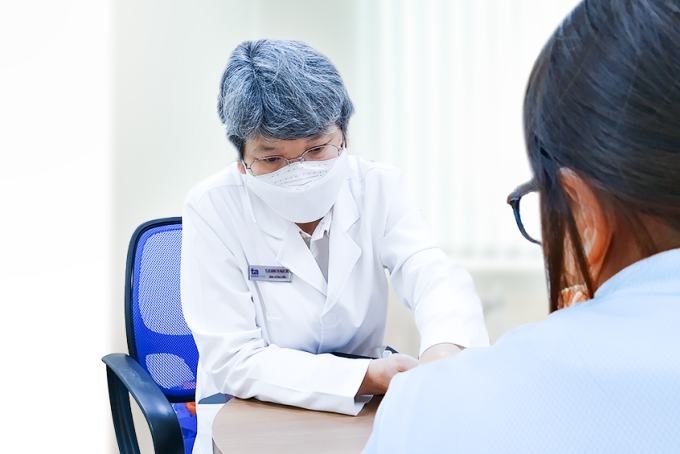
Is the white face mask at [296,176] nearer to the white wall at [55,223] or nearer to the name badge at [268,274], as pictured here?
the name badge at [268,274]

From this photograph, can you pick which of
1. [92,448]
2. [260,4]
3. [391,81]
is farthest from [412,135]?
[92,448]

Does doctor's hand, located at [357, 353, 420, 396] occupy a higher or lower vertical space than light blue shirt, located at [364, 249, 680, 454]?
lower

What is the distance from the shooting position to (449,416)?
40 centimetres

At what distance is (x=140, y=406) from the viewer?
3.70 ft

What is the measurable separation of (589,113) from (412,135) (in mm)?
2080

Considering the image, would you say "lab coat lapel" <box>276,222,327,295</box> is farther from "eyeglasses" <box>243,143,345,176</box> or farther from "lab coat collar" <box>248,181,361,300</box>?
"eyeglasses" <box>243,143,345,176</box>

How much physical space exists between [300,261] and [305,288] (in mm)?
68

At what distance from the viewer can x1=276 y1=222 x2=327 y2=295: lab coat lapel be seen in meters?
1.28

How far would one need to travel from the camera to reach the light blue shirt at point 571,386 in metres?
0.35

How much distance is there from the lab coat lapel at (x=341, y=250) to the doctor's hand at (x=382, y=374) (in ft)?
0.89

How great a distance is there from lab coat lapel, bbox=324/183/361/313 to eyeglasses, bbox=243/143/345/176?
174 mm

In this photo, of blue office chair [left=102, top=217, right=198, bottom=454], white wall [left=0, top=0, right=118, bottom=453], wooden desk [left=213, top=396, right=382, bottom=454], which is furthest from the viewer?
white wall [left=0, top=0, right=118, bottom=453]

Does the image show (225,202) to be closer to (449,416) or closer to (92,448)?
(449,416)

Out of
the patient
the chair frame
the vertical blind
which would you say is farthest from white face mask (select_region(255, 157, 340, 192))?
the vertical blind
